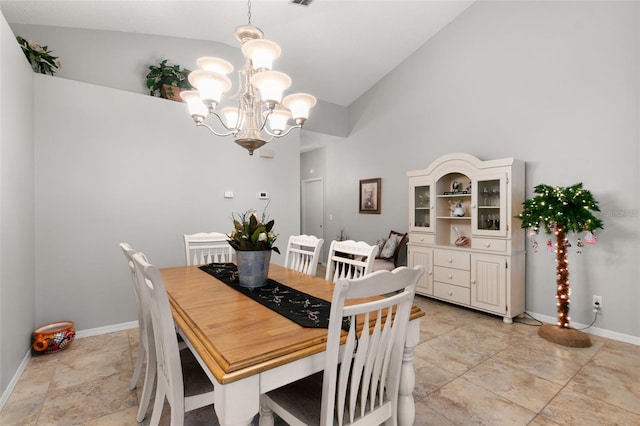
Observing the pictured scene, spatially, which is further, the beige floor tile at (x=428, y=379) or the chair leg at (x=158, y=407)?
the beige floor tile at (x=428, y=379)

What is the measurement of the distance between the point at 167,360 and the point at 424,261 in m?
3.49

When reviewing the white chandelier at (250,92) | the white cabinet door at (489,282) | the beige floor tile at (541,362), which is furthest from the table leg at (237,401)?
the white cabinet door at (489,282)

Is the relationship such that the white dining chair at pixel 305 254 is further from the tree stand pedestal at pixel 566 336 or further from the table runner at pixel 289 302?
the tree stand pedestal at pixel 566 336

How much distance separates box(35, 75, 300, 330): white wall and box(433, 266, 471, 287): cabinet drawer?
2.68 metres

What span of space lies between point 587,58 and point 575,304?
245cm

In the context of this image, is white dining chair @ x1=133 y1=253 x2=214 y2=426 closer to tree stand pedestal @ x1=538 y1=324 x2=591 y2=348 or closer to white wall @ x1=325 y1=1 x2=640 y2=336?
tree stand pedestal @ x1=538 y1=324 x2=591 y2=348

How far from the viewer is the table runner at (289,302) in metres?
1.30

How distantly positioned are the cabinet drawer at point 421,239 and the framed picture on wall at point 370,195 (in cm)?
109

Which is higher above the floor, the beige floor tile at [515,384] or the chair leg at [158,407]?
the chair leg at [158,407]

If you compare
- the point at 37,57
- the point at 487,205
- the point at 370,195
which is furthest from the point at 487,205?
the point at 37,57

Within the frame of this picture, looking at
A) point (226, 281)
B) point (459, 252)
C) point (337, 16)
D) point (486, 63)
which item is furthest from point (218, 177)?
point (486, 63)

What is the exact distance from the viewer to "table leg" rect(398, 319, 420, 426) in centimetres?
139

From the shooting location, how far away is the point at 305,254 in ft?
8.30

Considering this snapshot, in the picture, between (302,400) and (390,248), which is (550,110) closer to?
(390,248)
